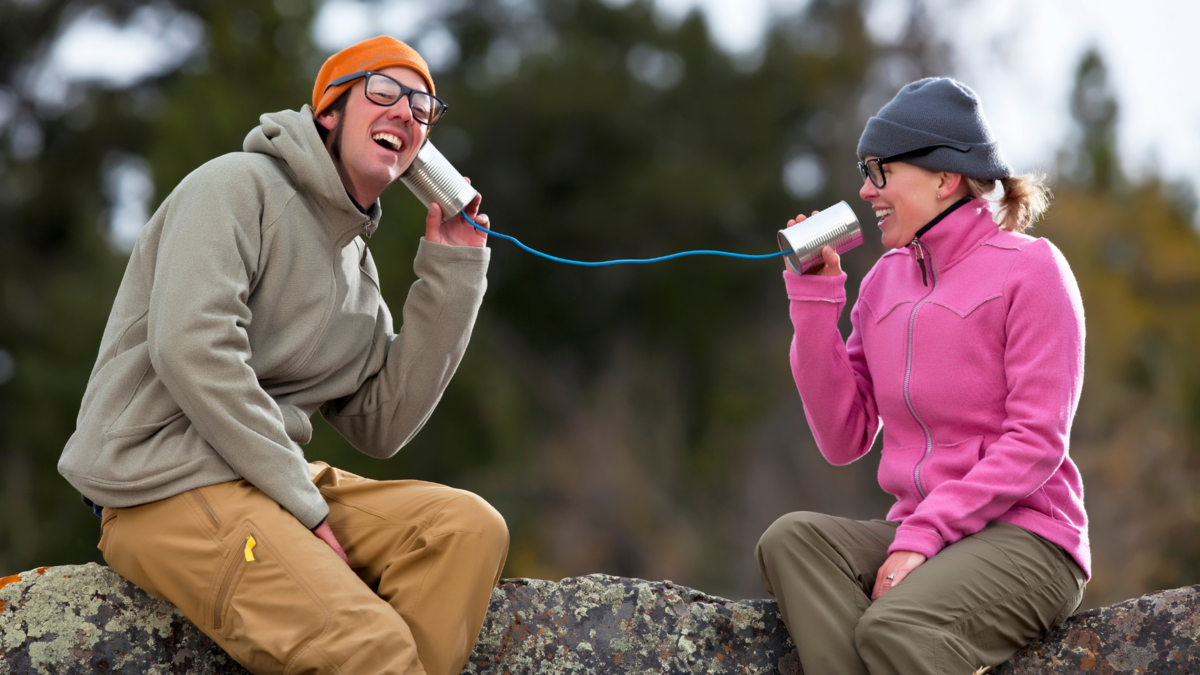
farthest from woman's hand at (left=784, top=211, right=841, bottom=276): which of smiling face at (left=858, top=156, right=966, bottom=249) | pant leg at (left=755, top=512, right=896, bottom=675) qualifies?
pant leg at (left=755, top=512, right=896, bottom=675)

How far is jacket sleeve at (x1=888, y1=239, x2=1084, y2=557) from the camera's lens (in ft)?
7.48

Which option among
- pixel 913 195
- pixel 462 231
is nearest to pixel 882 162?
pixel 913 195

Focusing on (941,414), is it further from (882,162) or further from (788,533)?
(882,162)

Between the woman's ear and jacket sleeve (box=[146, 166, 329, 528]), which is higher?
the woman's ear

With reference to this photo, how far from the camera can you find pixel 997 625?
88.8 inches

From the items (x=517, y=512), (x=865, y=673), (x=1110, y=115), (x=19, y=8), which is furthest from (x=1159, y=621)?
(x=1110, y=115)

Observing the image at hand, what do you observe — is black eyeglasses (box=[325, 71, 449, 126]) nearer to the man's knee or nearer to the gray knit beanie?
the man's knee

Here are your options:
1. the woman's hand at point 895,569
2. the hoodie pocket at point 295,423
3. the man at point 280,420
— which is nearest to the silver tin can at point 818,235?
the woman's hand at point 895,569

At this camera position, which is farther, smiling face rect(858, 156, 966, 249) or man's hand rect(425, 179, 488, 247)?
man's hand rect(425, 179, 488, 247)

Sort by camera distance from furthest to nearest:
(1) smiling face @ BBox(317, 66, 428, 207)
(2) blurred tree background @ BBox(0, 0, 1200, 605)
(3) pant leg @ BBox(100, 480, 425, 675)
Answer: (2) blurred tree background @ BBox(0, 0, 1200, 605), (1) smiling face @ BBox(317, 66, 428, 207), (3) pant leg @ BBox(100, 480, 425, 675)

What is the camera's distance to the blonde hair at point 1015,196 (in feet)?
8.52

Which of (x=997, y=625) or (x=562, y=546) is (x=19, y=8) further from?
(x=997, y=625)

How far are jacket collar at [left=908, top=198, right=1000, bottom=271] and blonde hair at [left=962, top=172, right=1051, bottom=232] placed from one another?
0.10ft

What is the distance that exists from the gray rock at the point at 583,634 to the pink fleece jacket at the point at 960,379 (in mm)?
177
